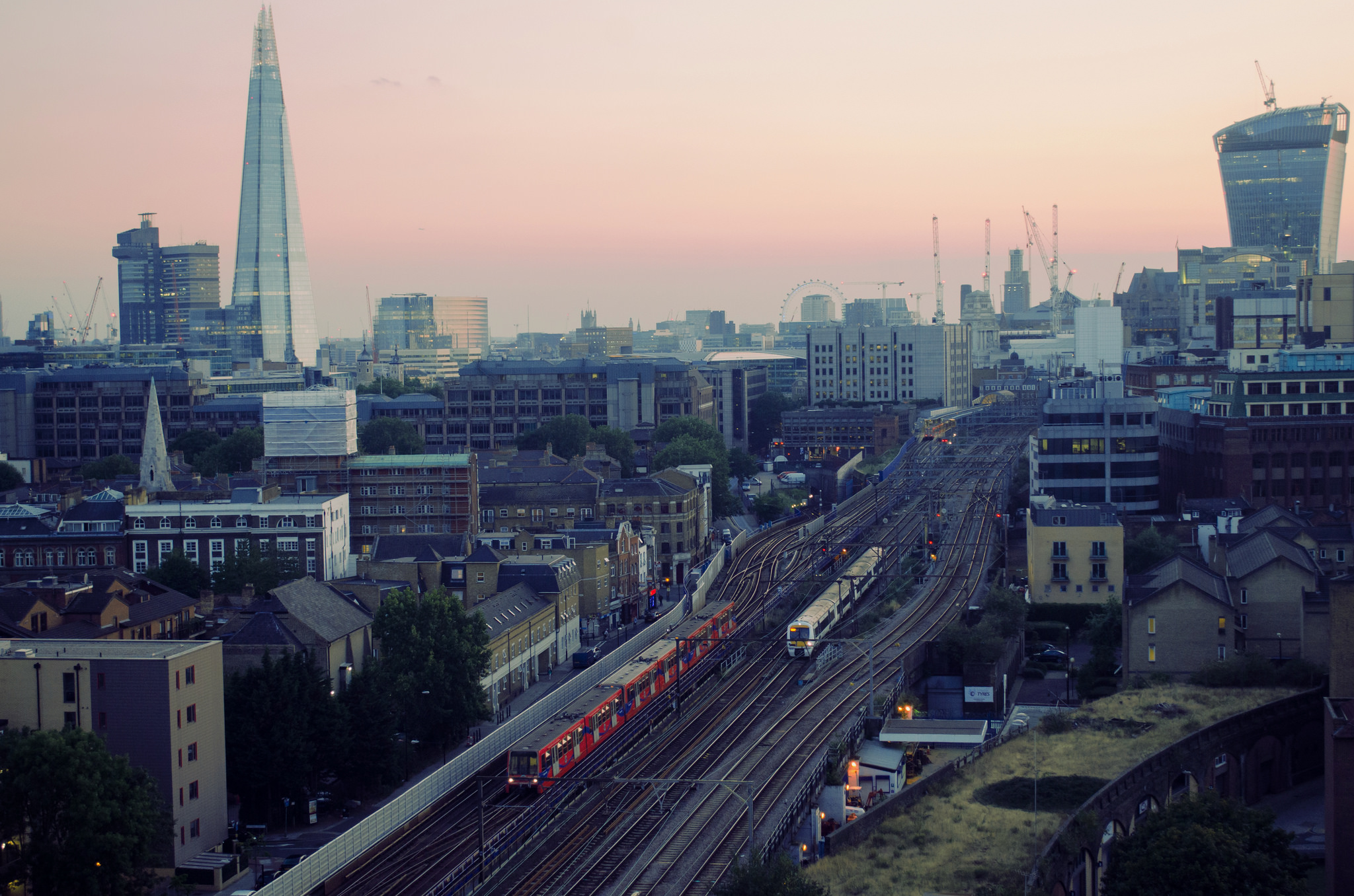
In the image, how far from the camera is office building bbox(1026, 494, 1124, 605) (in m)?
75.8

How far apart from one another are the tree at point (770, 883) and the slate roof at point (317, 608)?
2407 centimetres

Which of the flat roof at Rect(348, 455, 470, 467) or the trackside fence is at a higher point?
the flat roof at Rect(348, 455, 470, 467)

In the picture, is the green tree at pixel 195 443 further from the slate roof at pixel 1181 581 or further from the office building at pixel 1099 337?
the office building at pixel 1099 337

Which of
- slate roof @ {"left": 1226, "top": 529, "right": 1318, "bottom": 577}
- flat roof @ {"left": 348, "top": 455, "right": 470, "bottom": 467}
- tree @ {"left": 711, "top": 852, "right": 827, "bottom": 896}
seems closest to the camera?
tree @ {"left": 711, "top": 852, "right": 827, "bottom": 896}

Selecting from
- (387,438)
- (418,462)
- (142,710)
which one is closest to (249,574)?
(418,462)

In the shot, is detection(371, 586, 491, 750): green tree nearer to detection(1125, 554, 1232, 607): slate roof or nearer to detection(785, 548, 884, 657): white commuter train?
detection(785, 548, 884, 657): white commuter train

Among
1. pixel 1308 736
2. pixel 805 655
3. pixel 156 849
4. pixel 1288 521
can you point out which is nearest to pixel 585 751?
pixel 156 849

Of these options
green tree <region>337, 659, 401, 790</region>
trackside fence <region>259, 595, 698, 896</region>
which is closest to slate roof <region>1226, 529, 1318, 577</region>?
trackside fence <region>259, 595, 698, 896</region>

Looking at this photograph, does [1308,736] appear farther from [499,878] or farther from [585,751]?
[499,878]

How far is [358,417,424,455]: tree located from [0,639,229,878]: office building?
9096cm

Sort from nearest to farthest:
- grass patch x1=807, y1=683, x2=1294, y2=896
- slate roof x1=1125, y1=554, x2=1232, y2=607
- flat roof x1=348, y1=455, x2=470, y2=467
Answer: grass patch x1=807, y1=683, x2=1294, y2=896 → slate roof x1=1125, y1=554, x2=1232, y2=607 → flat roof x1=348, y1=455, x2=470, y2=467

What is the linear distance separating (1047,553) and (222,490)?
46407 mm

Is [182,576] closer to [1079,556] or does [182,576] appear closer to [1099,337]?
[1079,556]

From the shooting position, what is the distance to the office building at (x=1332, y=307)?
132m
